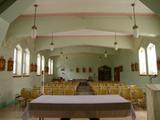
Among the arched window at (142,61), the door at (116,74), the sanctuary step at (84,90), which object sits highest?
the arched window at (142,61)

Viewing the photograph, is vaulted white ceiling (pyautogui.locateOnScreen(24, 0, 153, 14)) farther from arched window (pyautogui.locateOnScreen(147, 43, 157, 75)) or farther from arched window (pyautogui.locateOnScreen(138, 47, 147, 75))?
arched window (pyautogui.locateOnScreen(138, 47, 147, 75))

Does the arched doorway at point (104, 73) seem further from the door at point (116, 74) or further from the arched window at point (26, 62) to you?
the arched window at point (26, 62)

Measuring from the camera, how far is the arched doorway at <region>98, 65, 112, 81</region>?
22.6 metres

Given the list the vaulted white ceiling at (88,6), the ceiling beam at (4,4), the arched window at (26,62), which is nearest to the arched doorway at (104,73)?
the arched window at (26,62)

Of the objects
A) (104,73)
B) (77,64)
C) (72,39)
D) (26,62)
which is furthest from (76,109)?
(104,73)

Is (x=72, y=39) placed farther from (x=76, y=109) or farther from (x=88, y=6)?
(x=76, y=109)

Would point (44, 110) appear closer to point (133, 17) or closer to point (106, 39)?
point (133, 17)

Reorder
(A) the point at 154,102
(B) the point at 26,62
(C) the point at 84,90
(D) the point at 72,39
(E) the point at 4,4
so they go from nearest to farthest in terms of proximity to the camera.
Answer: (A) the point at 154,102 → (E) the point at 4,4 → (B) the point at 26,62 → (D) the point at 72,39 → (C) the point at 84,90

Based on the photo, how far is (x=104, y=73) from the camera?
2280 cm

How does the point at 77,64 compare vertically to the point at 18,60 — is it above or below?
above

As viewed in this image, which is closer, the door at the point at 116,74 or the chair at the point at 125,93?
the chair at the point at 125,93

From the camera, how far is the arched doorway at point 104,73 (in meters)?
22.6

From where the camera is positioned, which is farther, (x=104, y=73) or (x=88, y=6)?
(x=104, y=73)

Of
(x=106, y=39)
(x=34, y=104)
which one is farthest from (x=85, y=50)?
(x=34, y=104)
